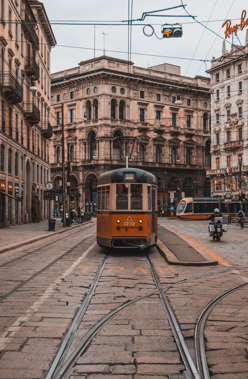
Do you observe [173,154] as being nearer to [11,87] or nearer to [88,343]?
[11,87]

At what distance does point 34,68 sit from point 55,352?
40284 millimetres

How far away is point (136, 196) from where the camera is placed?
53.4 ft

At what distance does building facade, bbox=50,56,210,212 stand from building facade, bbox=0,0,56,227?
17.5m

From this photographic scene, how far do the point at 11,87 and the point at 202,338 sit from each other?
99.1 feet

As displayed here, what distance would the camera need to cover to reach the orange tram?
52.4ft

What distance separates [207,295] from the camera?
890 centimetres

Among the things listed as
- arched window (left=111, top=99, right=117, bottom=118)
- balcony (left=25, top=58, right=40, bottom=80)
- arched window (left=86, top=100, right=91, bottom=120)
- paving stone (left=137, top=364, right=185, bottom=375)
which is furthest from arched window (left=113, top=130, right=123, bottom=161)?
Result: paving stone (left=137, top=364, right=185, bottom=375)

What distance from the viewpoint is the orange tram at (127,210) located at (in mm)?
15977

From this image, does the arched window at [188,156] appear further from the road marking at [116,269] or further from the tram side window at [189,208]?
the road marking at [116,269]

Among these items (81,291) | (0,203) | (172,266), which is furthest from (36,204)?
(81,291)

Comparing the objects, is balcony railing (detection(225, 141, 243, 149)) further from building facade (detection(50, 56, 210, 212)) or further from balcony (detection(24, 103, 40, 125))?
balcony (detection(24, 103, 40, 125))

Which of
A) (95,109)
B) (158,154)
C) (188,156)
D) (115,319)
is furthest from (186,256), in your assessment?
(188,156)

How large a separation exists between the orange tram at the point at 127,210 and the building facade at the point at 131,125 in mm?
54260

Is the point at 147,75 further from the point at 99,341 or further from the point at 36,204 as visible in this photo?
the point at 99,341
